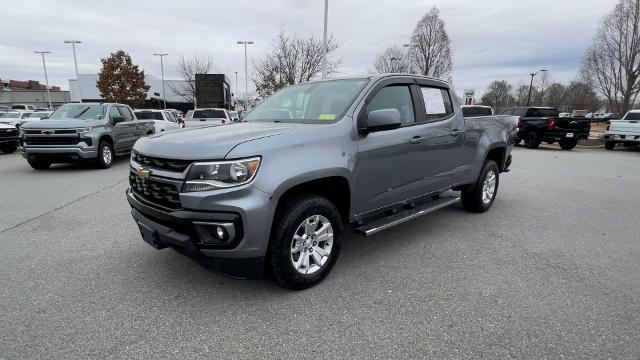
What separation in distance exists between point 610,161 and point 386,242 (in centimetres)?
1291

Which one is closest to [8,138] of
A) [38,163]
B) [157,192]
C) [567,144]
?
[38,163]

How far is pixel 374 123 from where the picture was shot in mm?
3311

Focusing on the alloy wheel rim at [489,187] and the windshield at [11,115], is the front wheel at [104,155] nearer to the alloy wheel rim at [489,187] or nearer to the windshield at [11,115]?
the alloy wheel rim at [489,187]

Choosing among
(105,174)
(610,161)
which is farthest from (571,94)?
(105,174)

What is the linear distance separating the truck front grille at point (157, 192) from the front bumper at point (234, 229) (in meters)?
0.08

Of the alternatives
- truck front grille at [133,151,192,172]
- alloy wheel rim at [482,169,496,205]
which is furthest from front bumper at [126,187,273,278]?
alloy wheel rim at [482,169,496,205]

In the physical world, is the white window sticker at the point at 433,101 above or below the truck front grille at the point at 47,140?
above

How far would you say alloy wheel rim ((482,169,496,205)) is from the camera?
18.6 ft

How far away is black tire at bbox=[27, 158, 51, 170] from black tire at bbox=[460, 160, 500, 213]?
9981mm

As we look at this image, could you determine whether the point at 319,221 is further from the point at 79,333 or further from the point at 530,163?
the point at 530,163

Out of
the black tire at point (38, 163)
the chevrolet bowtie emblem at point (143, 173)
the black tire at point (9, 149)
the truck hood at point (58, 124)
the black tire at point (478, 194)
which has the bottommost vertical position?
the black tire at point (9, 149)

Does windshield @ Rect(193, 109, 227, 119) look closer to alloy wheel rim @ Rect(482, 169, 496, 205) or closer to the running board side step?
alloy wheel rim @ Rect(482, 169, 496, 205)

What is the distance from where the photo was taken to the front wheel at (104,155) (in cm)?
995

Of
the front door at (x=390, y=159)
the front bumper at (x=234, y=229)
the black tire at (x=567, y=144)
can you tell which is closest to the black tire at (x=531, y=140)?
the black tire at (x=567, y=144)
